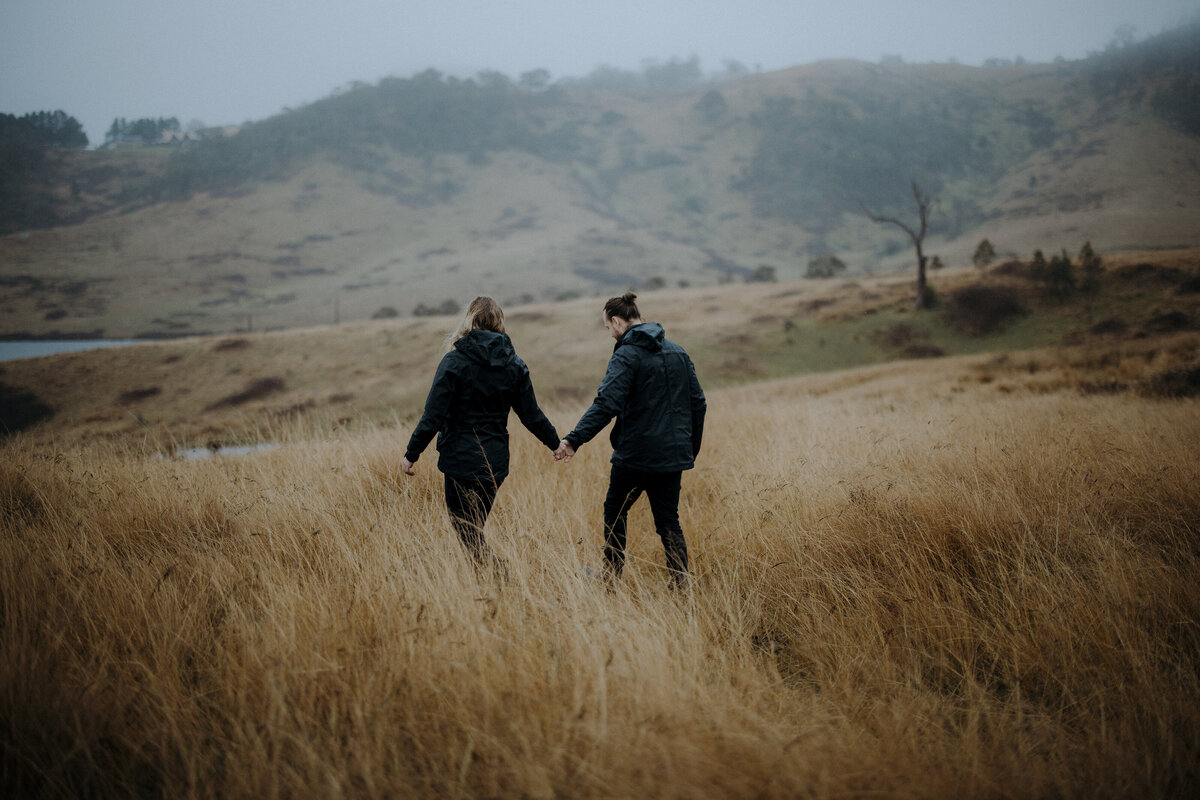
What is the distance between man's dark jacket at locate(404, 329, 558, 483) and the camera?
154 inches

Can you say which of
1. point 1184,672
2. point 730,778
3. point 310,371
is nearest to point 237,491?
point 730,778

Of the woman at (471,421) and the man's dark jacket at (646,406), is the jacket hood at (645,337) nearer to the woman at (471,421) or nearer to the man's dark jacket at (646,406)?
the man's dark jacket at (646,406)

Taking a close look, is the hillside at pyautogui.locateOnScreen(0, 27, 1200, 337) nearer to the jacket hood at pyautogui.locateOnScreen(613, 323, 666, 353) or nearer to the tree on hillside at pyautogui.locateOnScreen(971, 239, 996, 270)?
the tree on hillside at pyautogui.locateOnScreen(971, 239, 996, 270)

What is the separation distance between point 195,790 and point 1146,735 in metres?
3.80

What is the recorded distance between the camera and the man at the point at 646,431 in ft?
12.5

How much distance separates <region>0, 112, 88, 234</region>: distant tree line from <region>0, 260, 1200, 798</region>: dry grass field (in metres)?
123

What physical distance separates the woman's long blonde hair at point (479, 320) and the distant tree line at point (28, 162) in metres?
123

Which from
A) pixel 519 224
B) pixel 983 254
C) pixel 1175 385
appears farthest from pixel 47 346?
pixel 519 224

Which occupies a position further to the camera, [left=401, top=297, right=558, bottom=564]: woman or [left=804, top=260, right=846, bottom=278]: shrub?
[left=804, top=260, right=846, bottom=278]: shrub

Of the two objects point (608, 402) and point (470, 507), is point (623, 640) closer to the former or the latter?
point (608, 402)

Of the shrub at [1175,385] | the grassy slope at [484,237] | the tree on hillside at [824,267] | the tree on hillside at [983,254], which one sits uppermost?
the grassy slope at [484,237]

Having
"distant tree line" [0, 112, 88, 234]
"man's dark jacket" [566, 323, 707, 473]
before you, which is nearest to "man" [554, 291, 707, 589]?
"man's dark jacket" [566, 323, 707, 473]

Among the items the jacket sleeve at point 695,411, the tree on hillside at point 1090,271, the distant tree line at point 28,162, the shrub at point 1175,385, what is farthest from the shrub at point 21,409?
the distant tree line at point 28,162

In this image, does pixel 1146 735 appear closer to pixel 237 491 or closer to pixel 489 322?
pixel 489 322
